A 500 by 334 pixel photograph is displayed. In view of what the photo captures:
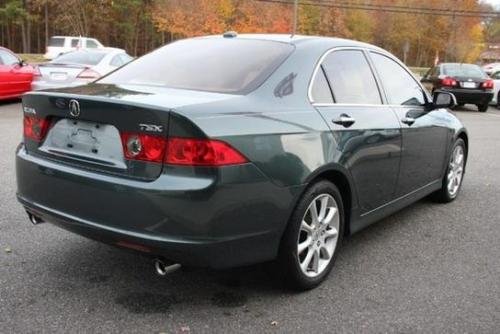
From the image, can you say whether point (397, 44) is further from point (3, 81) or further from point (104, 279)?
point (104, 279)

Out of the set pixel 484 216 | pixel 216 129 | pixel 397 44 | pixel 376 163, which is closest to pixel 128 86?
pixel 216 129

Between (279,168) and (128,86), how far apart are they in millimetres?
1107

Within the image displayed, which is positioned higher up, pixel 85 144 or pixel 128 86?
pixel 128 86

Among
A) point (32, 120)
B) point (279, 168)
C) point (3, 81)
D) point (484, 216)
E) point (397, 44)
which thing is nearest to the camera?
point (279, 168)

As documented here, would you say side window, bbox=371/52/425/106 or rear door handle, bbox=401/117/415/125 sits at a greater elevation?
side window, bbox=371/52/425/106

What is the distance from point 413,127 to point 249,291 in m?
2.02

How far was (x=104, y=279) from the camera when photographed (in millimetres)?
3627

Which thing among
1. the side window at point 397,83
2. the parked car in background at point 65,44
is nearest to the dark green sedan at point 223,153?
the side window at point 397,83

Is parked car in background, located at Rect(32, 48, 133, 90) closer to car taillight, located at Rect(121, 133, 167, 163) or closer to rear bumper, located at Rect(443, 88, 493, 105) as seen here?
car taillight, located at Rect(121, 133, 167, 163)

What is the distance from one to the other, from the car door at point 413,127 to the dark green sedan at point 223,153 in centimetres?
16

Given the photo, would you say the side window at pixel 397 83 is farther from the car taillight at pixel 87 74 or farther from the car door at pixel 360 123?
the car taillight at pixel 87 74

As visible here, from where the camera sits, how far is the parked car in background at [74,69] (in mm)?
12453

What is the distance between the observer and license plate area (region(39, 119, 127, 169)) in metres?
3.03

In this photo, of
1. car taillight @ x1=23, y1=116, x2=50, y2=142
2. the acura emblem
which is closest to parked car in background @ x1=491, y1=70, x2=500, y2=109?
car taillight @ x1=23, y1=116, x2=50, y2=142
